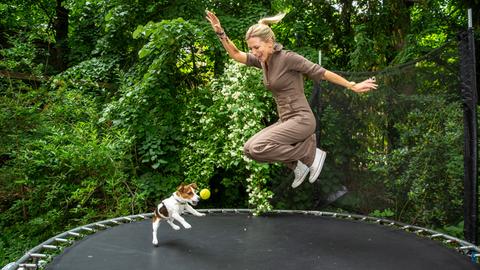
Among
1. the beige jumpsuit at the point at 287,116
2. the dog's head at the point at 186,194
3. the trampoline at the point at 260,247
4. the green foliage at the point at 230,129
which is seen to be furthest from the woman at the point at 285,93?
the green foliage at the point at 230,129

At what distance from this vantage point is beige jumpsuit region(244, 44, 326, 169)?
2.09 meters

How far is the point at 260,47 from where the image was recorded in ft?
6.89

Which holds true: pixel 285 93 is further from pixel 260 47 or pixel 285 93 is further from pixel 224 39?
pixel 224 39

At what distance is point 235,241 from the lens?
8.10 ft

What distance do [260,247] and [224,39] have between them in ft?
3.80

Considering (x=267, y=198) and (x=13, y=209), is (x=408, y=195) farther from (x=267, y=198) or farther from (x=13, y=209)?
(x=13, y=209)

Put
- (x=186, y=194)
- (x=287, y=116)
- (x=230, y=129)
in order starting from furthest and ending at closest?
(x=230, y=129)
(x=287, y=116)
(x=186, y=194)

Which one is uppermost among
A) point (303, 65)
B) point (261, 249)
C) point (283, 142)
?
point (303, 65)

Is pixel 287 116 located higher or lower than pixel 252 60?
lower

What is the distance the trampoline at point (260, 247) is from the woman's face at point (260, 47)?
104cm

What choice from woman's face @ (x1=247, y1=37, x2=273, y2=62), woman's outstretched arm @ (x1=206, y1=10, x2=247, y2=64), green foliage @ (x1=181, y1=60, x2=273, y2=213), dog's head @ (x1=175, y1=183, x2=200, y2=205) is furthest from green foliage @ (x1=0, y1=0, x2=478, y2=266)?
dog's head @ (x1=175, y1=183, x2=200, y2=205)

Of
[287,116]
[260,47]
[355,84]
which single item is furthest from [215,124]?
[355,84]

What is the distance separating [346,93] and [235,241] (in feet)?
5.23

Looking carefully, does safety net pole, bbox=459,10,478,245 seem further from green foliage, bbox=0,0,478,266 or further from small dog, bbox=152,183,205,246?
small dog, bbox=152,183,205,246
